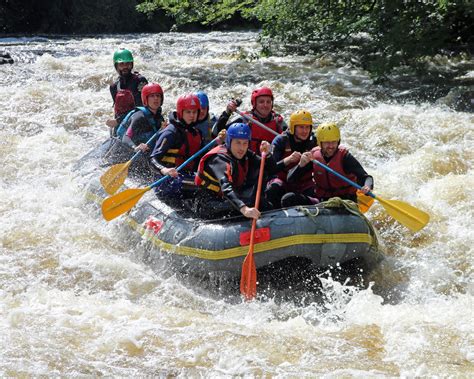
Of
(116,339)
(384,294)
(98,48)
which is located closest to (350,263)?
(384,294)

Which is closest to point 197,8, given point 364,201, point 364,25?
point 364,25

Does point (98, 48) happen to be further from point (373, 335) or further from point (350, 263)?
point (373, 335)

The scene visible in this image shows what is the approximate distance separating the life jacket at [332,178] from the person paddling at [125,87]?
3.18m

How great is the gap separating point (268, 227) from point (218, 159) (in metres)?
0.81

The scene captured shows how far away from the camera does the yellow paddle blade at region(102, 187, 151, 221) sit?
6.31 m

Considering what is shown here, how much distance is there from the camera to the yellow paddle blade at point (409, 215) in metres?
5.94

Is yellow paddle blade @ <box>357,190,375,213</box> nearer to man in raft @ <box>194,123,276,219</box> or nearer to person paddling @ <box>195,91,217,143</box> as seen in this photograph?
man in raft @ <box>194,123,276,219</box>

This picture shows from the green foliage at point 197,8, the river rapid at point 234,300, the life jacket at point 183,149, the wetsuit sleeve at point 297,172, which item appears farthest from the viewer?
the green foliage at point 197,8

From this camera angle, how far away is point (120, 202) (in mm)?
6359

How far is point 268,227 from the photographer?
5.53 m

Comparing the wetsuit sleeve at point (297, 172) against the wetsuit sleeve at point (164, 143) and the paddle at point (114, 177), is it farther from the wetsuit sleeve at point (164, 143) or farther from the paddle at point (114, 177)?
the paddle at point (114, 177)

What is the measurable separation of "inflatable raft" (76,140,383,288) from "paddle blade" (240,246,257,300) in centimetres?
24

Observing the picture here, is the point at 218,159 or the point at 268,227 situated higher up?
the point at 218,159

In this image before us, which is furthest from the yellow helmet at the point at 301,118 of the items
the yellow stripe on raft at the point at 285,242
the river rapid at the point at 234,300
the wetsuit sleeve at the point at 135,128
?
the wetsuit sleeve at the point at 135,128
